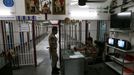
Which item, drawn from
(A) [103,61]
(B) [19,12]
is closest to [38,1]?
(B) [19,12]

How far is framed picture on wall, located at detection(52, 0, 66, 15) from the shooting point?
477cm

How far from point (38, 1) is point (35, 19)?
2.12 feet

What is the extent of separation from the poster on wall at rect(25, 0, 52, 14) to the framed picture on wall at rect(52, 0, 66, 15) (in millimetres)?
216

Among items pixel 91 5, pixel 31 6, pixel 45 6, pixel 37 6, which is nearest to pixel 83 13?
pixel 91 5

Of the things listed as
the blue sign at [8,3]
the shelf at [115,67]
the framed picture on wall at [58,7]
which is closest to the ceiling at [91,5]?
the framed picture on wall at [58,7]

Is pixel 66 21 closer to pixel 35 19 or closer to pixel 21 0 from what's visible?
pixel 35 19

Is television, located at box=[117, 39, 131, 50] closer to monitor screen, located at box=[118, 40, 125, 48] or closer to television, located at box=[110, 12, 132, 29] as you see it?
monitor screen, located at box=[118, 40, 125, 48]

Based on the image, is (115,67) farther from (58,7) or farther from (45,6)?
(45,6)

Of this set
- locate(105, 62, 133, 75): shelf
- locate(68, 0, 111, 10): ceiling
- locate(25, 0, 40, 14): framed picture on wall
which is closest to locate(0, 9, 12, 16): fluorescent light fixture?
locate(25, 0, 40, 14): framed picture on wall

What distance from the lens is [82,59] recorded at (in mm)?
3543

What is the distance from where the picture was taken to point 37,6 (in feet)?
15.4

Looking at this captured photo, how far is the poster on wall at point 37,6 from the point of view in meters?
4.66

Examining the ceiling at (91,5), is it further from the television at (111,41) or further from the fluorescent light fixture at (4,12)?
the fluorescent light fixture at (4,12)

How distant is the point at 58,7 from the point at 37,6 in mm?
745
